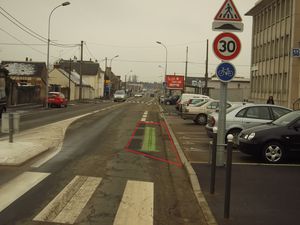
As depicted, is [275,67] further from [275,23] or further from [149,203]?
[149,203]

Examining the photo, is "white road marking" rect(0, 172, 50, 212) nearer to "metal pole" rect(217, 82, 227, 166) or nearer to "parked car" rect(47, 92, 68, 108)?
"metal pole" rect(217, 82, 227, 166)

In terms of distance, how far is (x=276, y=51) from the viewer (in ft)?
147

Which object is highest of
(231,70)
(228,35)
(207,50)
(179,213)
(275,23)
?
(275,23)

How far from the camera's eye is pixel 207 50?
138ft

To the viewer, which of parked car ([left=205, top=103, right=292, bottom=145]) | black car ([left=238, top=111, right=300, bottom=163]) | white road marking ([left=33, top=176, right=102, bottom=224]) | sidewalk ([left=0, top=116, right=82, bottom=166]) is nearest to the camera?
white road marking ([left=33, top=176, right=102, bottom=224])

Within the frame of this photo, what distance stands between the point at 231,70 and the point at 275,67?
3586 cm

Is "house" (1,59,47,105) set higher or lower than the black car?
higher

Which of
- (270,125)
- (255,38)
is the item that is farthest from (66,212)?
(255,38)

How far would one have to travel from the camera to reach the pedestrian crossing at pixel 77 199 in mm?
6598

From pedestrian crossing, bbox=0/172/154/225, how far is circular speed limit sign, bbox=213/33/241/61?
321 centimetres

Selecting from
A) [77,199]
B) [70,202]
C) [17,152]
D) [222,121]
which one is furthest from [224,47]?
[17,152]

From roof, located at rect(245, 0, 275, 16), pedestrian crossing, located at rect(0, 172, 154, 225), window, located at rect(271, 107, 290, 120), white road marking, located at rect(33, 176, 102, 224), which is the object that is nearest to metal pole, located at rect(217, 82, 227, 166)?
pedestrian crossing, located at rect(0, 172, 154, 225)

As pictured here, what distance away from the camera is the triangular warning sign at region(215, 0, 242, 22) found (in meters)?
10.7

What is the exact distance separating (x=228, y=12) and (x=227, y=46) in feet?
3.09
